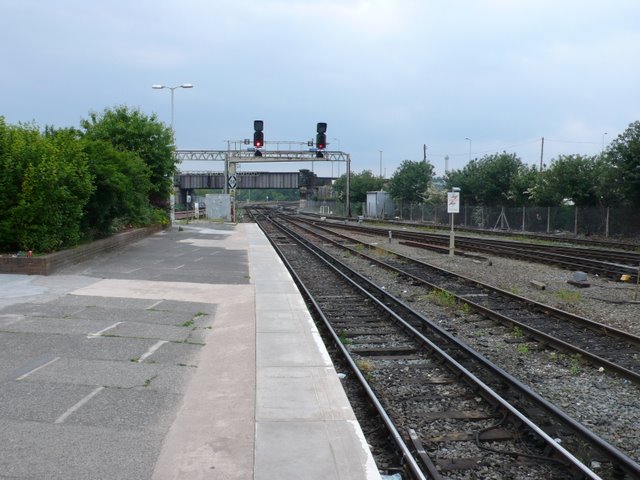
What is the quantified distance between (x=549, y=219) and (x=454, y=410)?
124 ft

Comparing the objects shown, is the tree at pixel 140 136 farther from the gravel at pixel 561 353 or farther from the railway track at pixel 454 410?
the railway track at pixel 454 410

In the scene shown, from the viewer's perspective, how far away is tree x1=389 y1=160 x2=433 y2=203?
69.8 meters

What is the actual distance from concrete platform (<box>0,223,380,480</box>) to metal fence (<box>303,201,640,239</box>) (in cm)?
2881

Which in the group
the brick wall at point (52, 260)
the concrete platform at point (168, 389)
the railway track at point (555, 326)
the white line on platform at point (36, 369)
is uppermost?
the brick wall at point (52, 260)

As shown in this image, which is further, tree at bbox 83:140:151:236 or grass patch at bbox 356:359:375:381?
tree at bbox 83:140:151:236

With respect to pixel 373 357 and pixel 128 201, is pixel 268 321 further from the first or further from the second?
pixel 128 201

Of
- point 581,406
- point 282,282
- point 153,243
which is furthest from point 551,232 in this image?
point 581,406

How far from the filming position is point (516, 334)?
1067cm

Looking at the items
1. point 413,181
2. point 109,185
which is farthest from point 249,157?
point 109,185

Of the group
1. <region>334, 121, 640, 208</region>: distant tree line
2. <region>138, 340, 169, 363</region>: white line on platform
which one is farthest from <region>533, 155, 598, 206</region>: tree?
<region>138, 340, 169, 363</region>: white line on platform

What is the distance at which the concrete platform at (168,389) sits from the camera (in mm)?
4777

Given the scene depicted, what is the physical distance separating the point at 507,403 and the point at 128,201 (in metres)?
17.8

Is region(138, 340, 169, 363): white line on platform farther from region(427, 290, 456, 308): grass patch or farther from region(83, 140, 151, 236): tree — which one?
region(83, 140, 151, 236): tree

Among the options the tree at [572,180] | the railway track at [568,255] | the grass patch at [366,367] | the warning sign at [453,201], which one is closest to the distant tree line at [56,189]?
the grass patch at [366,367]
